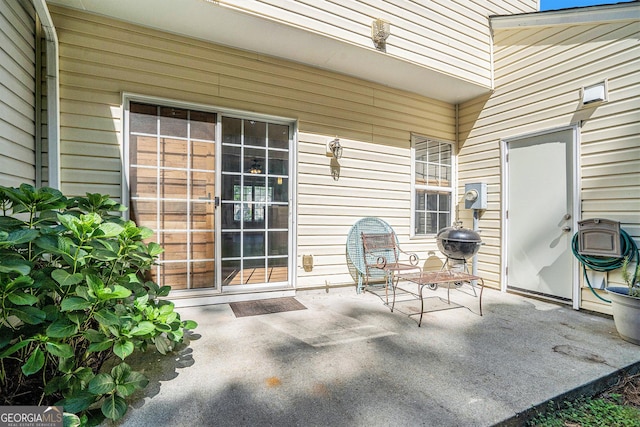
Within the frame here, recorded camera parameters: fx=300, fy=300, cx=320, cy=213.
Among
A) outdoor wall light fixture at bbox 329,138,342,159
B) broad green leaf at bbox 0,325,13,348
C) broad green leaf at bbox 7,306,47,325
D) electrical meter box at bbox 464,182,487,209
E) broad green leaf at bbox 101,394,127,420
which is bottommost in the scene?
broad green leaf at bbox 101,394,127,420

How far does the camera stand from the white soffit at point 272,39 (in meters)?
2.75

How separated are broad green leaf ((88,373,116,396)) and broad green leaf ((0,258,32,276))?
627 millimetres

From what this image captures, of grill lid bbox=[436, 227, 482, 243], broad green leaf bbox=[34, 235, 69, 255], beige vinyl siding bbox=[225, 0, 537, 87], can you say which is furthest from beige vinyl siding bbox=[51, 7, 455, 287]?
broad green leaf bbox=[34, 235, 69, 255]

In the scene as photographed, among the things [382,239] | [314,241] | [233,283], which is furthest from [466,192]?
[233,283]

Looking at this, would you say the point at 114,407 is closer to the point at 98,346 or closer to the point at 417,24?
the point at 98,346

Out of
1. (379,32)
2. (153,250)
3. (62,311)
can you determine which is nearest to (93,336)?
(62,311)

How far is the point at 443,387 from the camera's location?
1.82m

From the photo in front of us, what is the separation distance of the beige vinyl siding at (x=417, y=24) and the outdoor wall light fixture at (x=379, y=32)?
56mm

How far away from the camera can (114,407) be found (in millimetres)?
1478

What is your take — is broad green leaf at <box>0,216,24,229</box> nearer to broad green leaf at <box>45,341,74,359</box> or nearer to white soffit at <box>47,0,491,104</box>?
broad green leaf at <box>45,341,74,359</box>

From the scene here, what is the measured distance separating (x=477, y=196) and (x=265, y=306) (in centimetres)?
331

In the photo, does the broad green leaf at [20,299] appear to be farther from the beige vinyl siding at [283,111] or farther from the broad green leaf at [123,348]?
the beige vinyl siding at [283,111]

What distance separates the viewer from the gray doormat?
10.3ft

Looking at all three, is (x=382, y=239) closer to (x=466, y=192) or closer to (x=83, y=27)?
(x=466, y=192)
